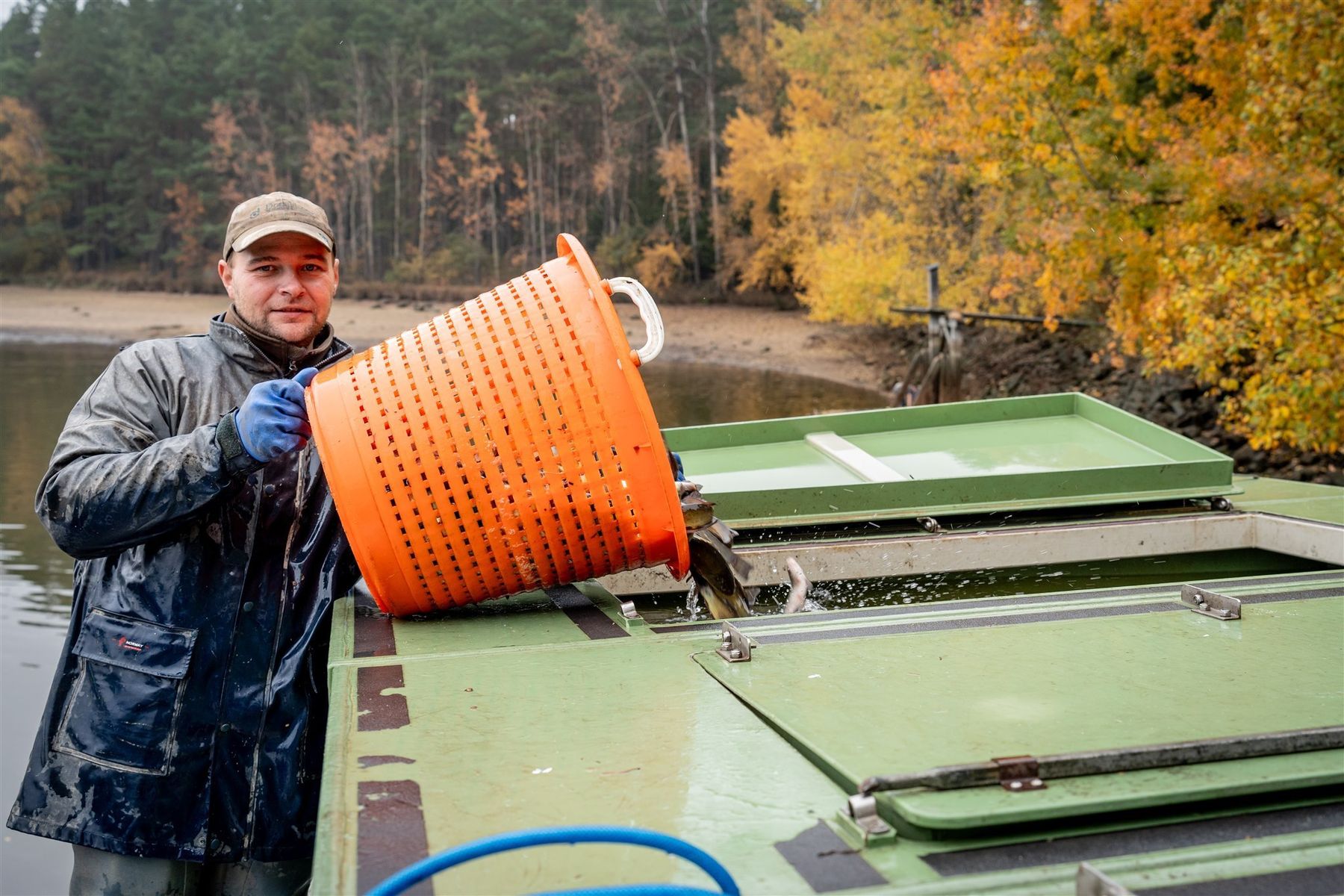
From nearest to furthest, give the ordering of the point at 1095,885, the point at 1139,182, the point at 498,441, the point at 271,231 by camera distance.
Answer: the point at 1095,885
the point at 498,441
the point at 271,231
the point at 1139,182

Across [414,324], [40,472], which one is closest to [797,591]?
[40,472]

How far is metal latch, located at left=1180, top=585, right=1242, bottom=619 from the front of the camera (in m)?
2.66

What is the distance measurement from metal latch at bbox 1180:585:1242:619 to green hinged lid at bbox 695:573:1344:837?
22 mm

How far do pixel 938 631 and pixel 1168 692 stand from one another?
519 mm

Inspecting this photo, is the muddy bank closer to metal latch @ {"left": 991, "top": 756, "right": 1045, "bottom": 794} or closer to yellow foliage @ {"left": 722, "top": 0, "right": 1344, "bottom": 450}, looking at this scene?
yellow foliage @ {"left": 722, "top": 0, "right": 1344, "bottom": 450}

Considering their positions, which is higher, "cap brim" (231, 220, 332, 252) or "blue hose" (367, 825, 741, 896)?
"cap brim" (231, 220, 332, 252)

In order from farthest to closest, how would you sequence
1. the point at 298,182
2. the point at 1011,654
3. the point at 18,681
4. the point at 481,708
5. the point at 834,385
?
the point at 298,182 < the point at 834,385 < the point at 18,681 < the point at 1011,654 < the point at 481,708

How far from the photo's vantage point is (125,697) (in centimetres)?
264

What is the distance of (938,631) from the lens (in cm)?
258

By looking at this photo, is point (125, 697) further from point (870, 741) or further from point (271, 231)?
point (870, 741)

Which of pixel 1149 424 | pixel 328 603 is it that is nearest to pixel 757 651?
pixel 328 603

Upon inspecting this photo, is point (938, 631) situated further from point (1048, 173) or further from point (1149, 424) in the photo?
point (1048, 173)

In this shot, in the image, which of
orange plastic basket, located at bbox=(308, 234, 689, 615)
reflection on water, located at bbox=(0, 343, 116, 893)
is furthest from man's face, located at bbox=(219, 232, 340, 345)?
reflection on water, located at bbox=(0, 343, 116, 893)

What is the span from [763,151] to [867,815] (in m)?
36.5
